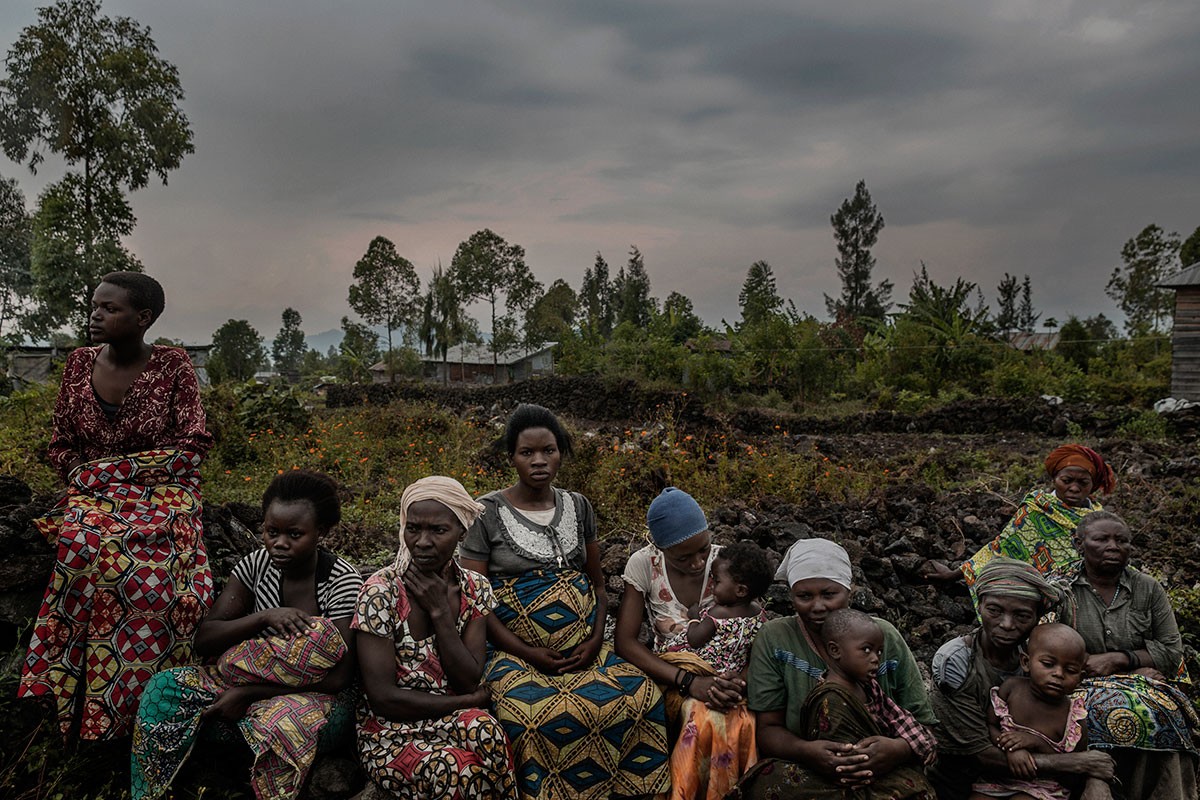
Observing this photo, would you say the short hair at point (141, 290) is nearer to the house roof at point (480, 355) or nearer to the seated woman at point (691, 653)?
the seated woman at point (691, 653)

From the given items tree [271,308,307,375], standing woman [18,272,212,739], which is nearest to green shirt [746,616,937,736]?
standing woman [18,272,212,739]

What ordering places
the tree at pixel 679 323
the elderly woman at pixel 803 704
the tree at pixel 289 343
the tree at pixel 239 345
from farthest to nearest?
the tree at pixel 289 343
the tree at pixel 239 345
the tree at pixel 679 323
the elderly woman at pixel 803 704

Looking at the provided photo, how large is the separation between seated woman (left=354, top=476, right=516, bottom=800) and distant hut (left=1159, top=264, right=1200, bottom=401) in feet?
57.4

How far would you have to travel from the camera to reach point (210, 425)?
856 centimetres

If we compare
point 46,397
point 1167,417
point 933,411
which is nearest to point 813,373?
point 933,411

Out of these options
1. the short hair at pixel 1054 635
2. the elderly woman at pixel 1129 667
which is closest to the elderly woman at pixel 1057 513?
the elderly woman at pixel 1129 667

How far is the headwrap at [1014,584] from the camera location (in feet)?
9.41

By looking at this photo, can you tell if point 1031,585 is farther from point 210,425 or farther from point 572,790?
point 210,425

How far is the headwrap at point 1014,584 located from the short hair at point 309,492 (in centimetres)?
260

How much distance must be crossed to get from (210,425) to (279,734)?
22.9 feet

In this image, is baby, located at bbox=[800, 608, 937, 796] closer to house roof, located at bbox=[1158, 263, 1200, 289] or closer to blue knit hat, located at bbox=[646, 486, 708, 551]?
blue knit hat, located at bbox=[646, 486, 708, 551]

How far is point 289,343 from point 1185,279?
73.4 meters

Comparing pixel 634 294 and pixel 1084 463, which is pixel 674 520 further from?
pixel 634 294

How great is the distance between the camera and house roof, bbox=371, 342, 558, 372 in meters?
42.4
